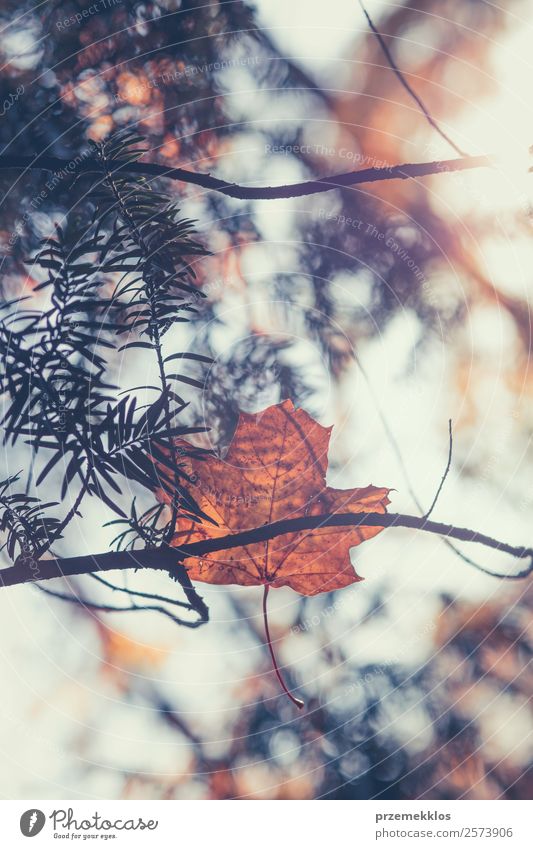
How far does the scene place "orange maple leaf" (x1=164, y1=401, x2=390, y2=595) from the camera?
1.43ft

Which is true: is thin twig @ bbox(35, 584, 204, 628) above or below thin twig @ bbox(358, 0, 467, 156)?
below

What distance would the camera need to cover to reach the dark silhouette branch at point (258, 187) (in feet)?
1.45

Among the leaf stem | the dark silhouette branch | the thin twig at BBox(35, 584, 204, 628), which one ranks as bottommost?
the leaf stem

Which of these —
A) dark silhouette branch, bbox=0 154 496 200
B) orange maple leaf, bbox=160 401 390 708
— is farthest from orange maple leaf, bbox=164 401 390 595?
dark silhouette branch, bbox=0 154 496 200

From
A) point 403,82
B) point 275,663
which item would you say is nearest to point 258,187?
point 403,82

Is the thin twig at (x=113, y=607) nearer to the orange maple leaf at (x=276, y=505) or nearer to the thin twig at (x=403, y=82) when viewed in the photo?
the orange maple leaf at (x=276, y=505)

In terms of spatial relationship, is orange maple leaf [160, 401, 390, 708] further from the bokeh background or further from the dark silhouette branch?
the dark silhouette branch

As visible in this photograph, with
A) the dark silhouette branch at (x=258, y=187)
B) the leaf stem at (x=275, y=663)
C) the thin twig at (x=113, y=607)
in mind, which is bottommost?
the leaf stem at (x=275, y=663)

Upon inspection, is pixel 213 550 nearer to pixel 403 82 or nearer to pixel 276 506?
pixel 276 506

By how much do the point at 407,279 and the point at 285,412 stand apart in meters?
0.13

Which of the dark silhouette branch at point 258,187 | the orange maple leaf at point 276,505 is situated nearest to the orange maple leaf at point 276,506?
the orange maple leaf at point 276,505

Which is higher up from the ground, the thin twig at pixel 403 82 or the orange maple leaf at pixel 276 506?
the thin twig at pixel 403 82

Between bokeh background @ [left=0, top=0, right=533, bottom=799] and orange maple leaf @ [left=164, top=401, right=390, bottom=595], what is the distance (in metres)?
0.01
